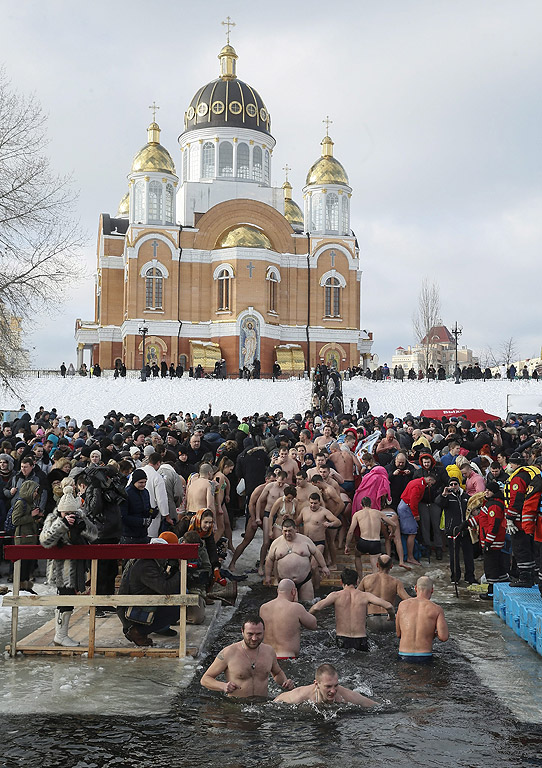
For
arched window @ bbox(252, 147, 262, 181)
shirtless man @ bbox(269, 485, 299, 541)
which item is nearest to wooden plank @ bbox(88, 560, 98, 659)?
shirtless man @ bbox(269, 485, 299, 541)

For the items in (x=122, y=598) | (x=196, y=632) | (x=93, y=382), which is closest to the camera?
(x=122, y=598)

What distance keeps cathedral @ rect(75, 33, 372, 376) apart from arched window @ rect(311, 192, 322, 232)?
90mm

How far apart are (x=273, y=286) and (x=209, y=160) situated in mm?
9847

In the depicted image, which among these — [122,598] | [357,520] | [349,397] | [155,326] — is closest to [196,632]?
[122,598]

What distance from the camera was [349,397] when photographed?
36750 mm

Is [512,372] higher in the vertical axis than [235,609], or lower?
higher

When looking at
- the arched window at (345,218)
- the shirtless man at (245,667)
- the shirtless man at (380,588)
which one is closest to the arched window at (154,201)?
the arched window at (345,218)

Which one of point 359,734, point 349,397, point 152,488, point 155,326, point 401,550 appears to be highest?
point 155,326

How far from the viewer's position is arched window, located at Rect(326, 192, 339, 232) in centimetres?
5125

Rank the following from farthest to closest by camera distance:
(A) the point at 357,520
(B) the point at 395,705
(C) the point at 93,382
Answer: (C) the point at 93,382 < (A) the point at 357,520 < (B) the point at 395,705

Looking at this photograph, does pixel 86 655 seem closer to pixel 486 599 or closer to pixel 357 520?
pixel 357 520

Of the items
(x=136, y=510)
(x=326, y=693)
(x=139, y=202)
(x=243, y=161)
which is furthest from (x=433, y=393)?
(x=326, y=693)

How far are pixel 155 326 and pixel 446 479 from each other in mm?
35765

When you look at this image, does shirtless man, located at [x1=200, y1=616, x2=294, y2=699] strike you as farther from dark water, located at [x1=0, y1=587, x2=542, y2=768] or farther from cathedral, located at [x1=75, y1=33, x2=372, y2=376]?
cathedral, located at [x1=75, y1=33, x2=372, y2=376]
